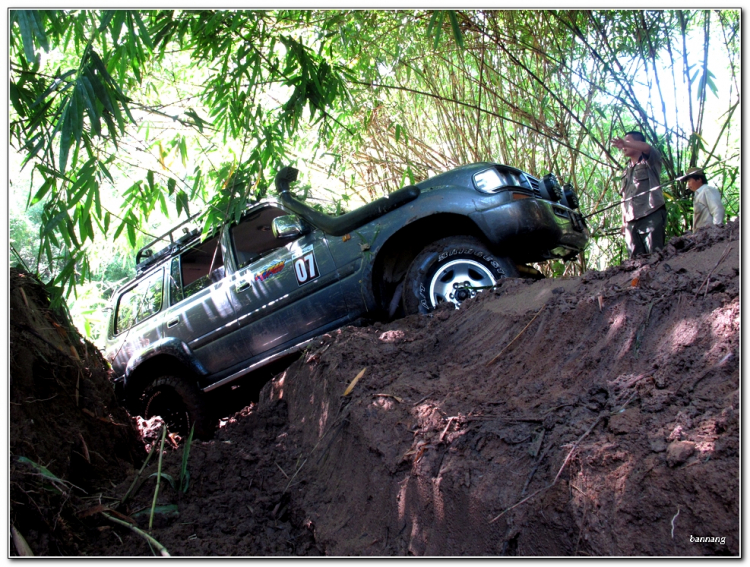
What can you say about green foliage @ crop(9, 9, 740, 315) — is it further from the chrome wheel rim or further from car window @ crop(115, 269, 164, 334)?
the chrome wheel rim

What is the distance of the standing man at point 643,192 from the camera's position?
5.39 metres

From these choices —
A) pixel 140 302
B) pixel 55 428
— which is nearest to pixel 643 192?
pixel 55 428

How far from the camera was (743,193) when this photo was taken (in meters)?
2.45

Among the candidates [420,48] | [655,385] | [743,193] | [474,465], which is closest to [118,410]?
[474,465]

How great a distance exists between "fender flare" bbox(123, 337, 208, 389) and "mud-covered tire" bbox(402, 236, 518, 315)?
2.27 m

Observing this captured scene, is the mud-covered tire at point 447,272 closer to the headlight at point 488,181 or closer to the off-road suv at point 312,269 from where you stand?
the off-road suv at point 312,269

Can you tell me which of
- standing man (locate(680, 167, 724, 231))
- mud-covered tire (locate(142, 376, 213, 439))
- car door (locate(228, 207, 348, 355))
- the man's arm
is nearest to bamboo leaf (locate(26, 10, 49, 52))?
car door (locate(228, 207, 348, 355))

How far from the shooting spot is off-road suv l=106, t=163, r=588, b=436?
13.4 ft

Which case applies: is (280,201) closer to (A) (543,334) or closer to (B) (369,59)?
(B) (369,59)

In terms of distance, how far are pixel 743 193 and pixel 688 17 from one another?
414 centimetres

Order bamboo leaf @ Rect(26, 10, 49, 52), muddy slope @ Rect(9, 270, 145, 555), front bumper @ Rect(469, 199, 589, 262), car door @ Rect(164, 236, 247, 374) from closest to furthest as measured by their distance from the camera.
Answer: muddy slope @ Rect(9, 270, 145, 555) < bamboo leaf @ Rect(26, 10, 49, 52) < front bumper @ Rect(469, 199, 589, 262) < car door @ Rect(164, 236, 247, 374)

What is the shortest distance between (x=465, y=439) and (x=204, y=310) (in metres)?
3.60

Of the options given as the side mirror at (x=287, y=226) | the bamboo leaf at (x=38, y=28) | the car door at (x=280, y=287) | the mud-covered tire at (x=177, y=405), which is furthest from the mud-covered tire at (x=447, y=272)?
the bamboo leaf at (x=38, y=28)

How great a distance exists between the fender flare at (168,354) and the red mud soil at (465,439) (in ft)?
4.84
